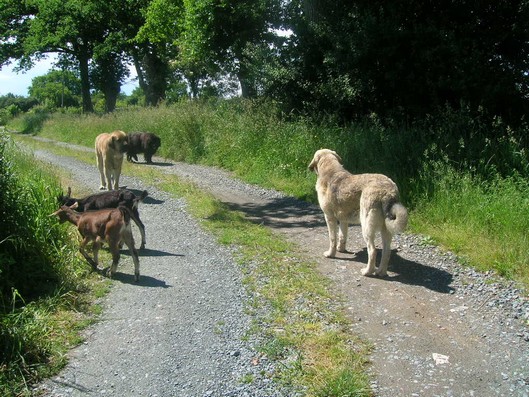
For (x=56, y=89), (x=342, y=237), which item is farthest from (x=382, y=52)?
(x=56, y=89)

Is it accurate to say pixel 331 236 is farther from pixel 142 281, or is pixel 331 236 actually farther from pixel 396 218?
pixel 142 281

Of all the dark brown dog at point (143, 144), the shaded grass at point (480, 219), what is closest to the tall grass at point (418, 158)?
the shaded grass at point (480, 219)

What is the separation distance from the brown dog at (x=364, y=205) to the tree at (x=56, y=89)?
262ft

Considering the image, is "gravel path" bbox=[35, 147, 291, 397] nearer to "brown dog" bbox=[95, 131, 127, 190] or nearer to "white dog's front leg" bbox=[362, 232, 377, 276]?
"white dog's front leg" bbox=[362, 232, 377, 276]

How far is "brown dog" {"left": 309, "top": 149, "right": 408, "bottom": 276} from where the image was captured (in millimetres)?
6605

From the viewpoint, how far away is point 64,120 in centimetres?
2991

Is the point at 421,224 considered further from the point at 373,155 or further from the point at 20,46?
the point at 20,46

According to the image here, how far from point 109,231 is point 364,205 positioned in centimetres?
343

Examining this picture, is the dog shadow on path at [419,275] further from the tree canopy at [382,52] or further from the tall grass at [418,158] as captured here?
the tree canopy at [382,52]

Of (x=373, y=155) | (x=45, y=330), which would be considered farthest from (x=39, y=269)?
(x=373, y=155)

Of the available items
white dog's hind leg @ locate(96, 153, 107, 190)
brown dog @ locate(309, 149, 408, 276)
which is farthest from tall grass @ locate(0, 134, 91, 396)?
white dog's hind leg @ locate(96, 153, 107, 190)

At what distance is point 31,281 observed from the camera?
6457 mm

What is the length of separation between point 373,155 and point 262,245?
4.21m

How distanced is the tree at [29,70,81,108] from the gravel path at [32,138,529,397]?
80.2m
